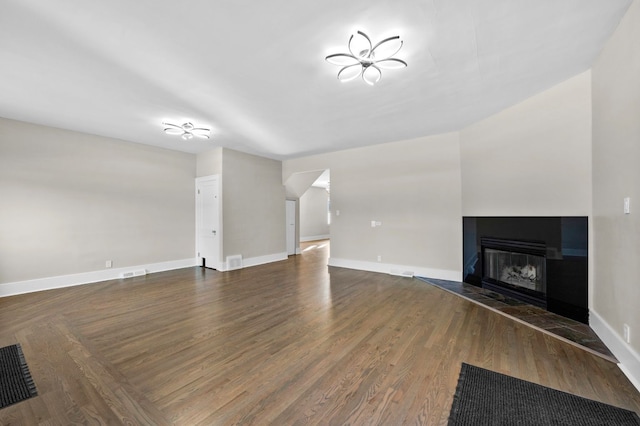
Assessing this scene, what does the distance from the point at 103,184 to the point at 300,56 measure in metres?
4.87

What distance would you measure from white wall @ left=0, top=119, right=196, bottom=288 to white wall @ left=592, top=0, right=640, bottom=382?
23.1ft

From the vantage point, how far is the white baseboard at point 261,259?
20.1 feet

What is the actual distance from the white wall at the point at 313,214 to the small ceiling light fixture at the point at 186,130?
6572 mm

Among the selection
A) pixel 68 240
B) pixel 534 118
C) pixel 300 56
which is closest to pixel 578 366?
pixel 534 118

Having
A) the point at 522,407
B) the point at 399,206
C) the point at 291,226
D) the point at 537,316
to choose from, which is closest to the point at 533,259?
the point at 537,316

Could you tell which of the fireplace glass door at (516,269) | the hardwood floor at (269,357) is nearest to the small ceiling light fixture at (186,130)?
the hardwood floor at (269,357)

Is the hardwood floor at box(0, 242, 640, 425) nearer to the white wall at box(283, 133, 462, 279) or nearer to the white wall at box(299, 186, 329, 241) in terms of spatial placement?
the white wall at box(283, 133, 462, 279)

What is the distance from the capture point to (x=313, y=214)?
38.7 feet

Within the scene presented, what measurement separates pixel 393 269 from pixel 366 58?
418cm

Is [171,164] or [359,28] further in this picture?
[171,164]

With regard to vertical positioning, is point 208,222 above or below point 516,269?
above

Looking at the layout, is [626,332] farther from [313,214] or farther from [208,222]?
[313,214]

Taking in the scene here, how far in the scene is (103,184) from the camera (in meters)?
4.95

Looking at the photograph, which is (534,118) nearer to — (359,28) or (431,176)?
(431,176)
